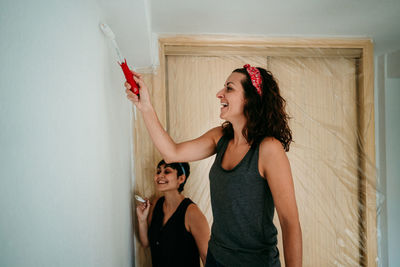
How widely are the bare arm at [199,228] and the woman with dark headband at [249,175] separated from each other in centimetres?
24

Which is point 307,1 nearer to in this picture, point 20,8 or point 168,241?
point 20,8

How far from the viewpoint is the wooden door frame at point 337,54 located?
4.65 feet

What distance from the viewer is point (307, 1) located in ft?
3.56

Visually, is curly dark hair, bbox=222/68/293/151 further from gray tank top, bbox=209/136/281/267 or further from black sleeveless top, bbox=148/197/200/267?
black sleeveless top, bbox=148/197/200/267

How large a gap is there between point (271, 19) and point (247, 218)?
95 centimetres

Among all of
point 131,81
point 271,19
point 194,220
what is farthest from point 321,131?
point 131,81

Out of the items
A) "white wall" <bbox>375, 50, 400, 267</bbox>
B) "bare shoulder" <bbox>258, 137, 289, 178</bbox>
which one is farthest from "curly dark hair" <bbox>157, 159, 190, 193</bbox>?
"white wall" <bbox>375, 50, 400, 267</bbox>

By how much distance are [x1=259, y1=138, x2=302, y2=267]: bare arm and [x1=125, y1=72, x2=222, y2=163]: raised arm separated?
1.06ft

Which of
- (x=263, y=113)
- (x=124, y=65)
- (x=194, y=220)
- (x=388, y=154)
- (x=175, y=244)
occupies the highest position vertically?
(x=124, y=65)

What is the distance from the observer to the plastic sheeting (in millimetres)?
1525

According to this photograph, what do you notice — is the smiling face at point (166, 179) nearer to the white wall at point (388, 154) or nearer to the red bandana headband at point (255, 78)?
the red bandana headband at point (255, 78)

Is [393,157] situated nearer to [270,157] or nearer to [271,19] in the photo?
[271,19]

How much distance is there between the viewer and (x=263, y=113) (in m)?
0.93

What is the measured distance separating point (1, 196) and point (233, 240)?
29.6 inches
